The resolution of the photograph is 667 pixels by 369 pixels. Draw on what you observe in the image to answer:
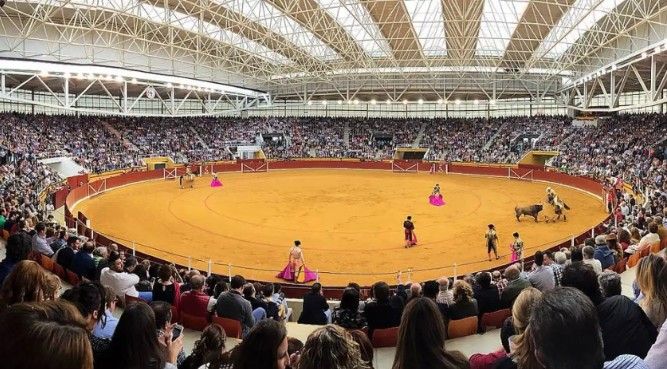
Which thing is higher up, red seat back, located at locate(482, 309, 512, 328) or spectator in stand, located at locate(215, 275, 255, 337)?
spectator in stand, located at locate(215, 275, 255, 337)

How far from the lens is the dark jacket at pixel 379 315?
864 centimetres

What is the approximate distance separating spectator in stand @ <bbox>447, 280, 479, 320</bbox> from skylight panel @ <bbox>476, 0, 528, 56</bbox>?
26.1m

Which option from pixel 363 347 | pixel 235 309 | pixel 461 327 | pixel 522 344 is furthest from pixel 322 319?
pixel 522 344

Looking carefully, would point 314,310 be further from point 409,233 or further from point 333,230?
point 333,230

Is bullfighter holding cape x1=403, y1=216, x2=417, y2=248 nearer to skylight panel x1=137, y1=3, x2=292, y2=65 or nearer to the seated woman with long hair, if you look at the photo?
the seated woman with long hair

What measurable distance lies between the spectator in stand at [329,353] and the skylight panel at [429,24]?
3197 cm

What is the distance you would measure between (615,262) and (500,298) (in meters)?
4.72

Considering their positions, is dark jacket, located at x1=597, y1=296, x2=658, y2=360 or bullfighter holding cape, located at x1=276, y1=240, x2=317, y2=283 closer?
dark jacket, located at x1=597, y1=296, x2=658, y2=360

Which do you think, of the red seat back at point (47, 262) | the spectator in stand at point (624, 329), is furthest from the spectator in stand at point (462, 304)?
the red seat back at point (47, 262)

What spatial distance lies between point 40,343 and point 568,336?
2.66m

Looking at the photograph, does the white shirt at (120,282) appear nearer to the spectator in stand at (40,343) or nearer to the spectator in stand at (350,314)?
the spectator in stand at (350,314)

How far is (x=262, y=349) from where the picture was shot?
11.4ft

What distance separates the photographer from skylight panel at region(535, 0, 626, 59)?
29.3 meters

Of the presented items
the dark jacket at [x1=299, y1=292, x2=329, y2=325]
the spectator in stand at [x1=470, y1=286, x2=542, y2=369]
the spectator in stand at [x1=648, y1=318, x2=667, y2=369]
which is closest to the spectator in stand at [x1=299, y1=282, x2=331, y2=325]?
the dark jacket at [x1=299, y1=292, x2=329, y2=325]
